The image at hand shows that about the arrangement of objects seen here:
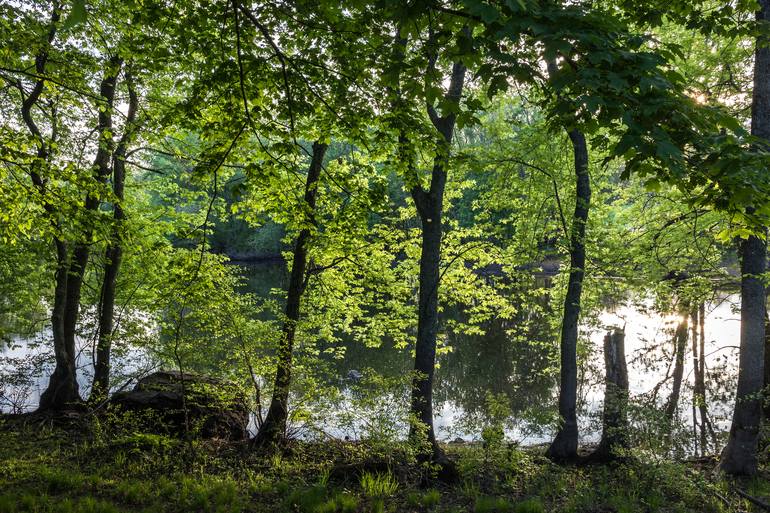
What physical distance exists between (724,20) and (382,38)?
11.7 feet

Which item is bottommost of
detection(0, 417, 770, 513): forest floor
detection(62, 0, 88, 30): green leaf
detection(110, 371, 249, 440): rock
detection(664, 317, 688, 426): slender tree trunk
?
detection(0, 417, 770, 513): forest floor

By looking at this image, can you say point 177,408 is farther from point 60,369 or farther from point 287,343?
point 287,343

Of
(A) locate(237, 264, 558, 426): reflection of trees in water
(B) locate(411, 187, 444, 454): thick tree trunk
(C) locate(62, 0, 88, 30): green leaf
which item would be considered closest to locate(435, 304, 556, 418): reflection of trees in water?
(A) locate(237, 264, 558, 426): reflection of trees in water

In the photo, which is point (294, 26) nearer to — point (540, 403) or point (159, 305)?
point (159, 305)

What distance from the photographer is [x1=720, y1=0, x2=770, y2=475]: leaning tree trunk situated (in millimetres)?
7578

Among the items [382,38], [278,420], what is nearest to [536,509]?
[278,420]

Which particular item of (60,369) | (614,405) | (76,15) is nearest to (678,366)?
(614,405)

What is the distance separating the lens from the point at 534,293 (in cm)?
1145

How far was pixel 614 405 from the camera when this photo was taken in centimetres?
866

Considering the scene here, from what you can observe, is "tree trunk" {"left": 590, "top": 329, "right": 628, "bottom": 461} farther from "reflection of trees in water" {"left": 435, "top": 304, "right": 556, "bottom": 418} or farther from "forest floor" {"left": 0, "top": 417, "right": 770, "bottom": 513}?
"reflection of trees in water" {"left": 435, "top": 304, "right": 556, "bottom": 418}

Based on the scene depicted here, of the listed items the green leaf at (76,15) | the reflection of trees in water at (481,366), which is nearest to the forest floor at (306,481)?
the reflection of trees in water at (481,366)

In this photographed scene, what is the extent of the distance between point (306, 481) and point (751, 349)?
7.39 metres

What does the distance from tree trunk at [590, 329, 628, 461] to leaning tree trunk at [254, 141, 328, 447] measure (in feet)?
18.2

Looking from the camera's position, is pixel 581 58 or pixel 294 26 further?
pixel 294 26
